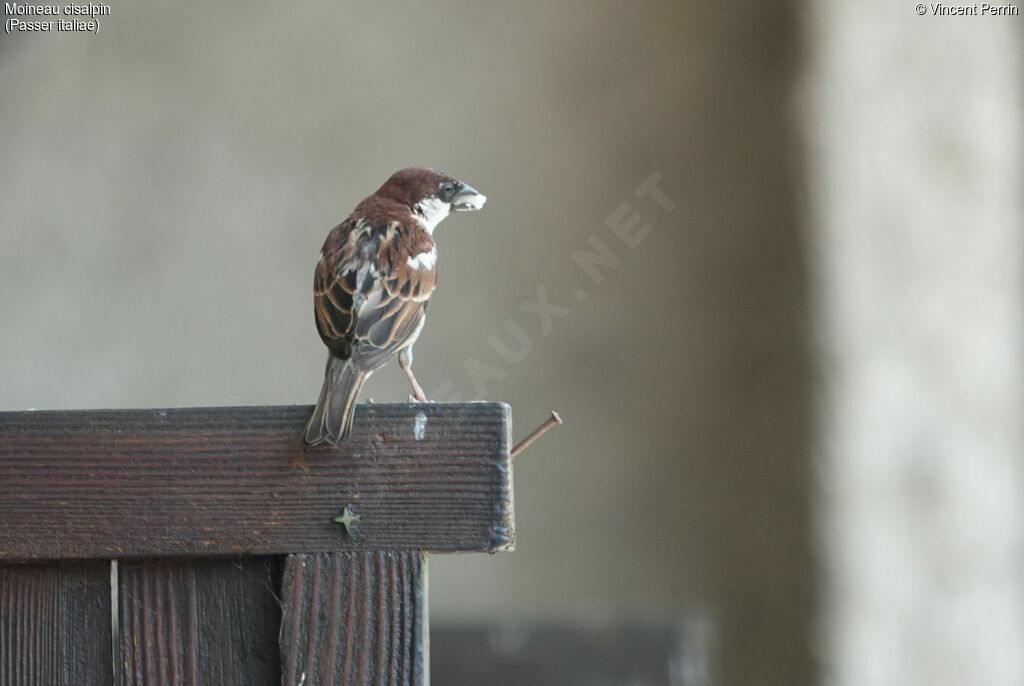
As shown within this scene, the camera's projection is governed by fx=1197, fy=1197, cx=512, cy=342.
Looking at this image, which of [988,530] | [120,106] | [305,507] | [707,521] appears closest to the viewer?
[305,507]

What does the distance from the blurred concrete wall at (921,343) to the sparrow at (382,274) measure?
1869 millimetres

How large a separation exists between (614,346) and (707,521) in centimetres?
73

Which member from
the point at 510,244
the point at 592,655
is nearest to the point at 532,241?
the point at 510,244

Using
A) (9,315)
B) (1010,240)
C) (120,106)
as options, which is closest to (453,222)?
(120,106)

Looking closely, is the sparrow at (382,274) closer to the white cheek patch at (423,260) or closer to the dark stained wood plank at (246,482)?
the white cheek patch at (423,260)

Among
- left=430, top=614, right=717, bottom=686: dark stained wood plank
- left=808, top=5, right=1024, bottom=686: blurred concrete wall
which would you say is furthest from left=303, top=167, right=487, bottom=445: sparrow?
left=808, top=5, right=1024, bottom=686: blurred concrete wall

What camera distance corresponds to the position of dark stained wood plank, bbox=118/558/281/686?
1231 mm

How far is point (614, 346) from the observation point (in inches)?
176

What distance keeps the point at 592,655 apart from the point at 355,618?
1.67 meters

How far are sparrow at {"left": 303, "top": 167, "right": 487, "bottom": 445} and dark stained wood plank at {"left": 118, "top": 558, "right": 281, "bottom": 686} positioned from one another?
426mm

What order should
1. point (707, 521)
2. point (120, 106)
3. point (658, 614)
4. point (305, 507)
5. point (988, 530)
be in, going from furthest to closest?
1. point (707, 521)
2. point (120, 106)
3. point (988, 530)
4. point (658, 614)
5. point (305, 507)

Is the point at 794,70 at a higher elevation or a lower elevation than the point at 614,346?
higher

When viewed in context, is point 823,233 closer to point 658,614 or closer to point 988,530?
point 988,530

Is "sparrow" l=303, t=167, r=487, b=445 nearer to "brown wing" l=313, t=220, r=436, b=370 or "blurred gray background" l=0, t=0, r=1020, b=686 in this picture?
"brown wing" l=313, t=220, r=436, b=370
